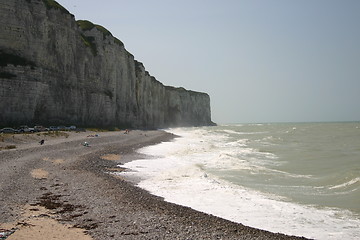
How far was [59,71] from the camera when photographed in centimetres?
4788

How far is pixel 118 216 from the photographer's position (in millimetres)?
8969

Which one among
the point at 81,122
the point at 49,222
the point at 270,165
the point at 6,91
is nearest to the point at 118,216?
the point at 49,222

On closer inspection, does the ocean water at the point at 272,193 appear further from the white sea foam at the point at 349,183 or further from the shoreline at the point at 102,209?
the shoreline at the point at 102,209

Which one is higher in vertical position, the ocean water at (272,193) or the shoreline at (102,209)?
the shoreline at (102,209)

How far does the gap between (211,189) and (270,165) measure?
9611 millimetres

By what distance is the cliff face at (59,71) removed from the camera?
3812 cm

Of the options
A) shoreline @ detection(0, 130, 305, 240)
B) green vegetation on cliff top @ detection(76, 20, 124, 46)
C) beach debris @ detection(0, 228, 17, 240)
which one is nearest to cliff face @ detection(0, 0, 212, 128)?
green vegetation on cliff top @ detection(76, 20, 124, 46)

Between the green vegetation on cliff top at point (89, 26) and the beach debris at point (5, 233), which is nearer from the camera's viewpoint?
the beach debris at point (5, 233)

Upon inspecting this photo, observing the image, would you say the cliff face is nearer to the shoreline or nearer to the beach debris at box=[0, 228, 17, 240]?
the shoreline

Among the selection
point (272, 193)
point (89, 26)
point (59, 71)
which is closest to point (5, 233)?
point (272, 193)

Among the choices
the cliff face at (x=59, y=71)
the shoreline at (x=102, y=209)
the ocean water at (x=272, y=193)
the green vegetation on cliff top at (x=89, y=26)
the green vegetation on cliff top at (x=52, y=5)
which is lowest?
the ocean water at (x=272, y=193)

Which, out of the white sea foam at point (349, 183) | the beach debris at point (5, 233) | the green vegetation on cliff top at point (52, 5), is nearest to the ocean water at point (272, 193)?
the white sea foam at point (349, 183)

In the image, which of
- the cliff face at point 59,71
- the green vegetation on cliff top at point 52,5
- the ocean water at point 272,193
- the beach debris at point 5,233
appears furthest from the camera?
the green vegetation on cliff top at point 52,5

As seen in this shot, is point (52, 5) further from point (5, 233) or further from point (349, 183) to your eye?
point (5, 233)
